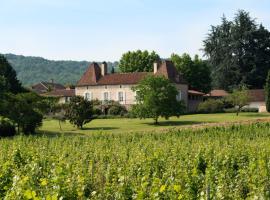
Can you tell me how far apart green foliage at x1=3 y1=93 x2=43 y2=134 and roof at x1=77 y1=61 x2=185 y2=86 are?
3036cm

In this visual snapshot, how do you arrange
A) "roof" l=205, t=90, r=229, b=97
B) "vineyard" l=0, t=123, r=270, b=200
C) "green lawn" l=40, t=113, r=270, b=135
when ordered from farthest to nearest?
"roof" l=205, t=90, r=229, b=97 < "green lawn" l=40, t=113, r=270, b=135 < "vineyard" l=0, t=123, r=270, b=200

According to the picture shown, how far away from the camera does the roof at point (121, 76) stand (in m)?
68.4

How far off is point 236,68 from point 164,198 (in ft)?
218

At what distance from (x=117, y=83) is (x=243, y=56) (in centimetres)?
1815

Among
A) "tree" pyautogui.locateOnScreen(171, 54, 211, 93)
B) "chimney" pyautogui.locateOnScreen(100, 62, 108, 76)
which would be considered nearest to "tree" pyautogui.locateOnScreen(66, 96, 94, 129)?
"chimney" pyautogui.locateOnScreen(100, 62, 108, 76)

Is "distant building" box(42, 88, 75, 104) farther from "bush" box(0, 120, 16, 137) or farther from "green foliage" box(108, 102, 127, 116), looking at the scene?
"bush" box(0, 120, 16, 137)

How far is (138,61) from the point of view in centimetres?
8512

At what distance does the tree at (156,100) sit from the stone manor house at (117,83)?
1574 centimetres

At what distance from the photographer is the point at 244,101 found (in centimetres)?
6216

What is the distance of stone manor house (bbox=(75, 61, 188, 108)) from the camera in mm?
69062

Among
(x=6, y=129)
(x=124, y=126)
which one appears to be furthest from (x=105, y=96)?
(x=6, y=129)

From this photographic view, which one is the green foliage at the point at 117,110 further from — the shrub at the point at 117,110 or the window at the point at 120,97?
the window at the point at 120,97

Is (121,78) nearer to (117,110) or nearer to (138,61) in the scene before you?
(117,110)

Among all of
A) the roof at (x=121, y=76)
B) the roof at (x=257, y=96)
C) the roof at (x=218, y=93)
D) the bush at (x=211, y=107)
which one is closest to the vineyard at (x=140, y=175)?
the bush at (x=211, y=107)
